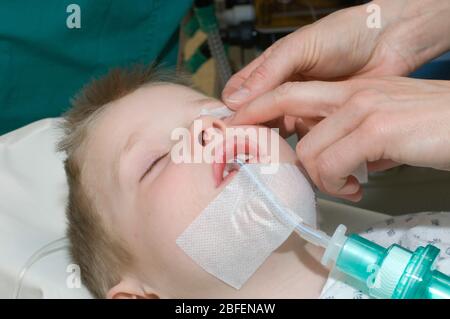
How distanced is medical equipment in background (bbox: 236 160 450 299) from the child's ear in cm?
31

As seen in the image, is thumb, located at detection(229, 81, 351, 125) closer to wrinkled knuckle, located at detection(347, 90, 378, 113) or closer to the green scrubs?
wrinkled knuckle, located at detection(347, 90, 378, 113)

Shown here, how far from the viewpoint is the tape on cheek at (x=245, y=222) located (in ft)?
2.96

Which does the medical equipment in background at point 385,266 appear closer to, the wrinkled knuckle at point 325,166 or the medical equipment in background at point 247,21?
the wrinkled knuckle at point 325,166

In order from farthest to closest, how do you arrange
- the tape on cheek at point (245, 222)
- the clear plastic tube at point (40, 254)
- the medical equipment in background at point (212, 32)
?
the medical equipment in background at point (212, 32)
the clear plastic tube at point (40, 254)
the tape on cheek at point (245, 222)

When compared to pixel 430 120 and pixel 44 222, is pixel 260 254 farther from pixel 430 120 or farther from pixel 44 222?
pixel 44 222

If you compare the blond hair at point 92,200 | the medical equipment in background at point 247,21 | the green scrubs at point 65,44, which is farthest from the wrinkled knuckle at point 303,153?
the medical equipment in background at point 247,21

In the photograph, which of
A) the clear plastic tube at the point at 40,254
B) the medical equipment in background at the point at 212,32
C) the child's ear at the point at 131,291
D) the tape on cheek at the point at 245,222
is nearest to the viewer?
the tape on cheek at the point at 245,222

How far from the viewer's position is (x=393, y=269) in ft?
2.64

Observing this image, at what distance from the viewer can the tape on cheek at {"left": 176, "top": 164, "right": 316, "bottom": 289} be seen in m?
0.90

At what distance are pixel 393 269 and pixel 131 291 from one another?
1.55 feet

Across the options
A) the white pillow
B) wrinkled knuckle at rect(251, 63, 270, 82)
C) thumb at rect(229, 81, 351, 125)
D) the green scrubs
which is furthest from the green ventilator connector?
the green scrubs

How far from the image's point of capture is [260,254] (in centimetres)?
92

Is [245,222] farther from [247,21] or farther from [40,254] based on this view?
[247,21]
